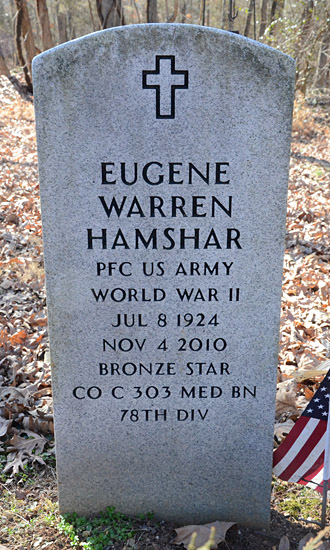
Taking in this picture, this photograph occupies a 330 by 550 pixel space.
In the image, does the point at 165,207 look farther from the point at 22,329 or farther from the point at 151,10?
the point at 151,10

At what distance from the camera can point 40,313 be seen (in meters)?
4.75

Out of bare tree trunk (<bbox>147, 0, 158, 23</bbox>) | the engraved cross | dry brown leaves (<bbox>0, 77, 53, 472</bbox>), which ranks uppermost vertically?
bare tree trunk (<bbox>147, 0, 158, 23</bbox>)

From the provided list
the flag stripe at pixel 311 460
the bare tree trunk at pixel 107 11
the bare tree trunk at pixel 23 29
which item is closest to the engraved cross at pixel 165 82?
the flag stripe at pixel 311 460

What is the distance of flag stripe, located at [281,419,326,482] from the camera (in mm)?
Answer: 2746

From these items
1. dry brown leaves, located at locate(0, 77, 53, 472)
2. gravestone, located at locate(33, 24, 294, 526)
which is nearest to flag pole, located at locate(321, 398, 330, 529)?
gravestone, located at locate(33, 24, 294, 526)

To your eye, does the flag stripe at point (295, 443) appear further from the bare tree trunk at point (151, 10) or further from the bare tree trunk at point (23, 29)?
the bare tree trunk at point (23, 29)

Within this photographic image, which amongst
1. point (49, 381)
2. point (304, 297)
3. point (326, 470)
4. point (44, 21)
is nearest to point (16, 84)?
point (44, 21)

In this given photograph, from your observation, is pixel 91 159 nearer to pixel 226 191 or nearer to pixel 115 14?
pixel 226 191

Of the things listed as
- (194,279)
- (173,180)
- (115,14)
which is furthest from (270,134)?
(115,14)

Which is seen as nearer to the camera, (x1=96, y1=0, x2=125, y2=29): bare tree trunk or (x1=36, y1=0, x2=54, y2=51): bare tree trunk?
(x1=96, y1=0, x2=125, y2=29): bare tree trunk

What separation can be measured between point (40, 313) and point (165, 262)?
254cm

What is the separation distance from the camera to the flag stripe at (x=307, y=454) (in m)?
2.75

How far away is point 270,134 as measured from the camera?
2.33 metres

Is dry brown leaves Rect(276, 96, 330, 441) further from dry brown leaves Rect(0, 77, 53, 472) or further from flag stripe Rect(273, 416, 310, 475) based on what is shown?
dry brown leaves Rect(0, 77, 53, 472)
